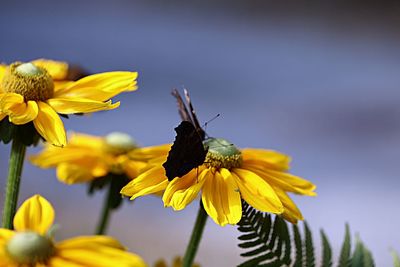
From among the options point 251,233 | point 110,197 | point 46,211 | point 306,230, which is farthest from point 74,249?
point 110,197

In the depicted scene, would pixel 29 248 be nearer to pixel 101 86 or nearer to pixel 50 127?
pixel 50 127

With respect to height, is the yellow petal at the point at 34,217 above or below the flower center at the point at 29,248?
above

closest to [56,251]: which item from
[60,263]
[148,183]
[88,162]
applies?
[60,263]

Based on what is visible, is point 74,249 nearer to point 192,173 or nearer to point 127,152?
point 192,173

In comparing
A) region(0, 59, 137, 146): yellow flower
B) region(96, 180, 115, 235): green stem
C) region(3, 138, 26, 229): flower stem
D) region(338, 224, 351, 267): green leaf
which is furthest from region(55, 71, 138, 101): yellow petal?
region(338, 224, 351, 267): green leaf

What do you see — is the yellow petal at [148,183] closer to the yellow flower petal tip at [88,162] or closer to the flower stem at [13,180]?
the flower stem at [13,180]

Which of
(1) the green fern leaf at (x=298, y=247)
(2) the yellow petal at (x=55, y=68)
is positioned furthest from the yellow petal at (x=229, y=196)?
(2) the yellow petal at (x=55, y=68)

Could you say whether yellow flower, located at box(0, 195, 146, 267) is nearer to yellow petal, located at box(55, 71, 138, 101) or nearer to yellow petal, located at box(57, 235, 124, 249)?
yellow petal, located at box(57, 235, 124, 249)
